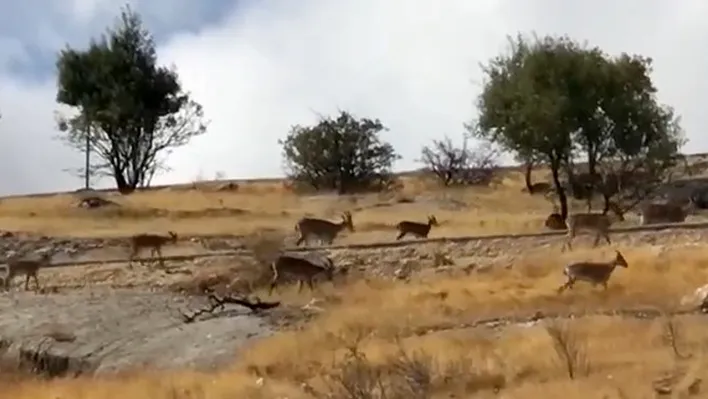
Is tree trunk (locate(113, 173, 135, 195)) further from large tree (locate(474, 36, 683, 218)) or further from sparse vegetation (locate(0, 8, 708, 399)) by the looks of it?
large tree (locate(474, 36, 683, 218))

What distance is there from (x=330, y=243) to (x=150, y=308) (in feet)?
36.3

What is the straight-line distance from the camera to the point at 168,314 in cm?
2781

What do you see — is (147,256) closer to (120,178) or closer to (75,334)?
(75,334)

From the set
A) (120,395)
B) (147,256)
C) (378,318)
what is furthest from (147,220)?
(120,395)

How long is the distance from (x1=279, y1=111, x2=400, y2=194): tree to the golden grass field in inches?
1468

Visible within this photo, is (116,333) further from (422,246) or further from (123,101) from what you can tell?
(123,101)

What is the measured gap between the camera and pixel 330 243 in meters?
38.8

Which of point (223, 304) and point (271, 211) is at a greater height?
point (271, 211)

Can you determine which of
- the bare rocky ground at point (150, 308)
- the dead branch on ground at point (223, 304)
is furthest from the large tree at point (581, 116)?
the dead branch on ground at point (223, 304)

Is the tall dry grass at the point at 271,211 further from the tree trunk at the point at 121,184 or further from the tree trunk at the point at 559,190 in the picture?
the tree trunk at the point at 121,184

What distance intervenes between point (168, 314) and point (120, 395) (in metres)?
9.20

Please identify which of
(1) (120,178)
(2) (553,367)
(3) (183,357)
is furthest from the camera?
(1) (120,178)

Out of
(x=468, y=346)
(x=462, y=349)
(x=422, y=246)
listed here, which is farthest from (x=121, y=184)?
(x=462, y=349)

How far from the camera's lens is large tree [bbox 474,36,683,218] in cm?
5173
